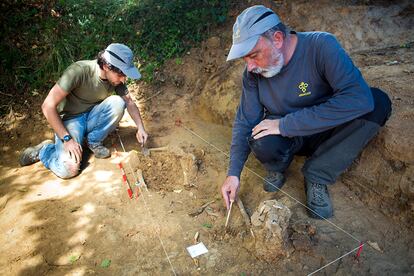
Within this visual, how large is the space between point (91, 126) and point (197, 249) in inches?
95.6

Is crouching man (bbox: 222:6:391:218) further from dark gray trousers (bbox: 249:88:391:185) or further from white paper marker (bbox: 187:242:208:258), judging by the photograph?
white paper marker (bbox: 187:242:208:258)

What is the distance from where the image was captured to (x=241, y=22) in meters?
2.62

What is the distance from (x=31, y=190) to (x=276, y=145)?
293cm

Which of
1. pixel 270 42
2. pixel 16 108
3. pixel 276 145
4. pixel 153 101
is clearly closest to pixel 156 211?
pixel 276 145

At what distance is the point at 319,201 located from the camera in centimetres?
307

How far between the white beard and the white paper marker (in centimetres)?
164

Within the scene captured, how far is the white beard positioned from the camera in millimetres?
2721

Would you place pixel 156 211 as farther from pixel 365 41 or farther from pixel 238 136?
pixel 365 41

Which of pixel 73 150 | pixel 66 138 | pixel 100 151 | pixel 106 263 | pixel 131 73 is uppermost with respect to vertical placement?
pixel 131 73

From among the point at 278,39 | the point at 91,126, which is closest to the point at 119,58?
the point at 91,126

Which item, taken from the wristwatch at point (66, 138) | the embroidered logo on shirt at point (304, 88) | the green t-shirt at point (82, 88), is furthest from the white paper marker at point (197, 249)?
the green t-shirt at point (82, 88)

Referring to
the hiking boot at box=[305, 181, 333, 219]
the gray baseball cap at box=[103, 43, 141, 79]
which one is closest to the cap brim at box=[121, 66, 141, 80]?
the gray baseball cap at box=[103, 43, 141, 79]

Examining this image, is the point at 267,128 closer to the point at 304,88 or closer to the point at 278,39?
the point at 304,88

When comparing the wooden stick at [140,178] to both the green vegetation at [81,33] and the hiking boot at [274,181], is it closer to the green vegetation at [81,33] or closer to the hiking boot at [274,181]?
the hiking boot at [274,181]
